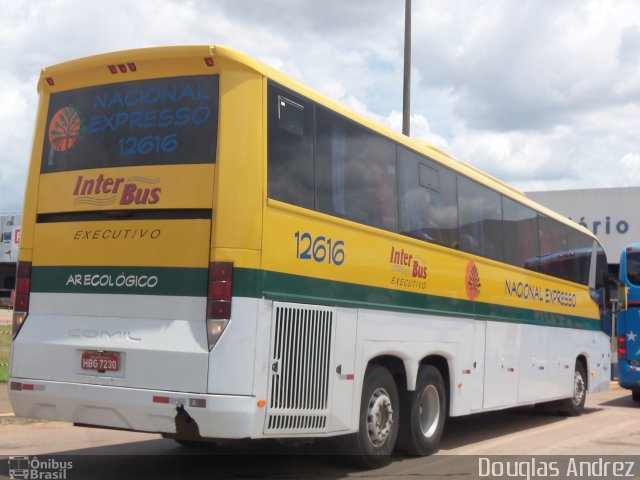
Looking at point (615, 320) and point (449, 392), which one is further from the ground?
point (615, 320)

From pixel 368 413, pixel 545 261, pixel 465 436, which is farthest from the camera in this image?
pixel 545 261

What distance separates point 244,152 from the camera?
Answer: 23.4 ft

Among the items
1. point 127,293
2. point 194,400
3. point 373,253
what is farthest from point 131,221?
point 373,253

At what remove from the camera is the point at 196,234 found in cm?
708

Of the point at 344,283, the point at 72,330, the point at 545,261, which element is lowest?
the point at 72,330

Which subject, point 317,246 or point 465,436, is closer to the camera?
point 317,246

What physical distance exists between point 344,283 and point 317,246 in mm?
602

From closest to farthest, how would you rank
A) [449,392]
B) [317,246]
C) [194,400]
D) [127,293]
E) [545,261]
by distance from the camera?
[194,400]
[127,293]
[317,246]
[449,392]
[545,261]

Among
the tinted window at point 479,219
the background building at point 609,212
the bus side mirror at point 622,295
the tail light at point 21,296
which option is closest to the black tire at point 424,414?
the tinted window at point 479,219

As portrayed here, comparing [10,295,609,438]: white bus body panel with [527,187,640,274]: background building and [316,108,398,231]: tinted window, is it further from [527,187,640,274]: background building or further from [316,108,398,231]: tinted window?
[527,187,640,274]: background building

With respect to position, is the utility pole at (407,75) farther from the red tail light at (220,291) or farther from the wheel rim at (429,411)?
the red tail light at (220,291)

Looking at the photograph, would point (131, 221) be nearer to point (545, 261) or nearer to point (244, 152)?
point (244, 152)

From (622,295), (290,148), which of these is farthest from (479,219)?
(622,295)

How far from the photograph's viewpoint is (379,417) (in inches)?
346
